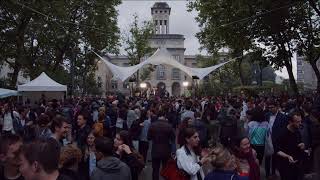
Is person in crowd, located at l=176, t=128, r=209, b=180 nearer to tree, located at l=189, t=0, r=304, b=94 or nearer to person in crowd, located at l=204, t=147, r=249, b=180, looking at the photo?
person in crowd, located at l=204, t=147, r=249, b=180

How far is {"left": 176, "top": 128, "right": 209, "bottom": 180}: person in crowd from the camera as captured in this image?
6.60 m

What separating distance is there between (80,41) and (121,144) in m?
33.3

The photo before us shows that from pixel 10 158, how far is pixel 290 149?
17.4 feet

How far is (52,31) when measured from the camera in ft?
118

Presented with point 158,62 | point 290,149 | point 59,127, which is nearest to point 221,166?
point 59,127

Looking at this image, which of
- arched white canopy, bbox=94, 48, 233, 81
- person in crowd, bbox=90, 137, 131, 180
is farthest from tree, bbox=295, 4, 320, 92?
person in crowd, bbox=90, 137, 131, 180

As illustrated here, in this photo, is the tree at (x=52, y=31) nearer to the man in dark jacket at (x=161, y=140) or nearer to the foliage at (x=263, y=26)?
the foliage at (x=263, y=26)

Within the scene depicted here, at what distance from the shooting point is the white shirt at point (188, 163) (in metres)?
6.58

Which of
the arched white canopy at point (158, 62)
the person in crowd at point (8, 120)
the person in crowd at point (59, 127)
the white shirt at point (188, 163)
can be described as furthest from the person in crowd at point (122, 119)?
the arched white canopy at point (158, 62)

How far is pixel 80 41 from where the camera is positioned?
39.3 meters

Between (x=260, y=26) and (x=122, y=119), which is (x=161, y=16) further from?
(x=122, y=119)

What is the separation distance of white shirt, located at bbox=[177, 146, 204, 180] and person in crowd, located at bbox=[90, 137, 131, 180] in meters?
1.15

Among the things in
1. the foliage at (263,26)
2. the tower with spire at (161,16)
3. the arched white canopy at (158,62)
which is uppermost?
the tower with spire at (161,16)

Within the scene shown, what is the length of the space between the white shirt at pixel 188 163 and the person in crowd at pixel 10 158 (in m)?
2.26
